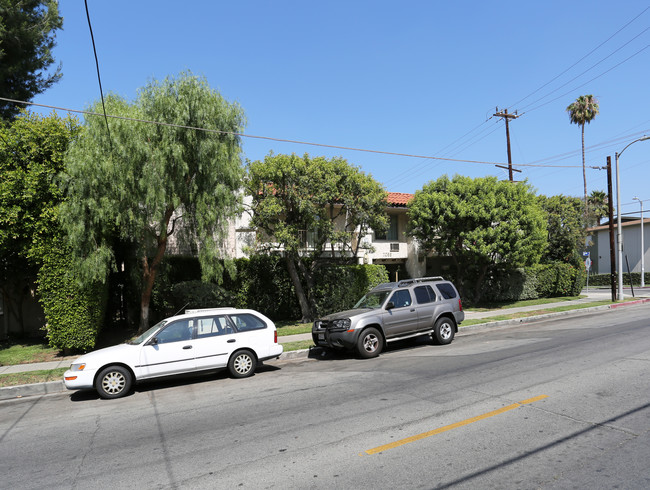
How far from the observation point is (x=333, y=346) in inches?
443

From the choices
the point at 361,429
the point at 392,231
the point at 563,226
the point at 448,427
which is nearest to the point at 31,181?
the point at 361,429

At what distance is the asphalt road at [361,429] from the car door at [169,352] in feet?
1.60

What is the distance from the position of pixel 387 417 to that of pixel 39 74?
70.9ft

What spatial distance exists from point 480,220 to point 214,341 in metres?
16.5

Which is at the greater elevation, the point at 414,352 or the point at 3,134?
the point at 3,134

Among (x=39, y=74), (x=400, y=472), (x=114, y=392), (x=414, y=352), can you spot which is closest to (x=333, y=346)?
(x=414, y=352)

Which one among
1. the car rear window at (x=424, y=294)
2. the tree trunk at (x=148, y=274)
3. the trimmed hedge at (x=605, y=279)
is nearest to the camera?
the car rear window at (x=424, y=294)

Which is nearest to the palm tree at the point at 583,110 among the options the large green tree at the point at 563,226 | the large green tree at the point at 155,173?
the large green tree at the point at 563,226

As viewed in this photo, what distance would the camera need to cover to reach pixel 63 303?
12656mm

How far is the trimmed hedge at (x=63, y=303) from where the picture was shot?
12.6m

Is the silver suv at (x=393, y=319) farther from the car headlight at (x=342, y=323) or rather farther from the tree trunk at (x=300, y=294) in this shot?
the tree trunk at (x=300, y=294)

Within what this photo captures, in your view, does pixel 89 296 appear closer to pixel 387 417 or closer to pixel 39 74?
pixel 387 417

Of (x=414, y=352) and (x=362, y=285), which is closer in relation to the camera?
(x=414, y=352)

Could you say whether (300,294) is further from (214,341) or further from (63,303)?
(214,341)
